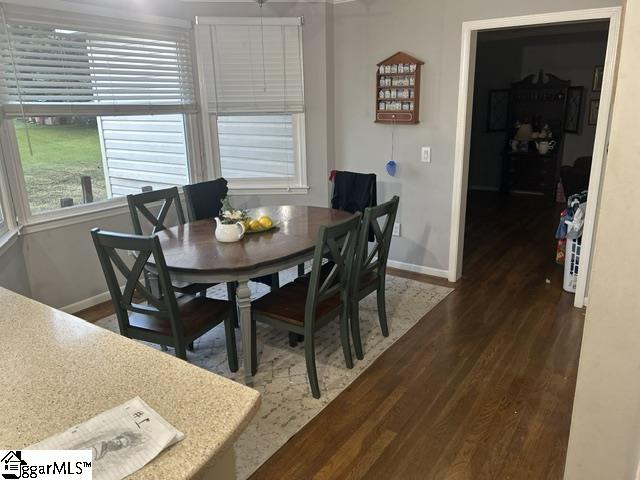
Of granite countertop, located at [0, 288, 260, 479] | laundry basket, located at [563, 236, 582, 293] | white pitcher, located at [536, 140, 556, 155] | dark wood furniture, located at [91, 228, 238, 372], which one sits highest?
white pitcher, located at [536, 140, 556, 155]

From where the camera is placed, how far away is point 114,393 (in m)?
1.09

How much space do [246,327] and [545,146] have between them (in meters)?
6.54

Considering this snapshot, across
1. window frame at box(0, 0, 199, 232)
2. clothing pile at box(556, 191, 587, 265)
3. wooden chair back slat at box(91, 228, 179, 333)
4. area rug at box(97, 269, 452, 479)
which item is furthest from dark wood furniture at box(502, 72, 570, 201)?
wooden chair back slat at box(91, 228, 179, 333)

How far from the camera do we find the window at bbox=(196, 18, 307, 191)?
4.23m

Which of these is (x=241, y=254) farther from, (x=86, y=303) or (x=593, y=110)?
(x=593, y=110)

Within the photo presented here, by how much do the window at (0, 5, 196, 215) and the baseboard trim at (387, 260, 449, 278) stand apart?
2172 mm

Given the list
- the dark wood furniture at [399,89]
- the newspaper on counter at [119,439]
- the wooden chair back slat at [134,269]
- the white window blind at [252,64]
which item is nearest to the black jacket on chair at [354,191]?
the dark wood furniture at [399,89]

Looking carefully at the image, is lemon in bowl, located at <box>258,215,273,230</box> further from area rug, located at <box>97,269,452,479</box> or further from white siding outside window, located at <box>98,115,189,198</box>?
white siding outside window, located at <box>98,115,189,198</box>

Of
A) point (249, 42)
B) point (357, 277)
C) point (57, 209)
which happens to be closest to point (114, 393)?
point (357, 277)

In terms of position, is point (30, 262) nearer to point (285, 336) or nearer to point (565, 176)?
point (285, 336)

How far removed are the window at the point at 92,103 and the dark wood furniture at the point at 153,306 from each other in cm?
148

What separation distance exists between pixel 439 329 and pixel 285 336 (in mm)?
1083

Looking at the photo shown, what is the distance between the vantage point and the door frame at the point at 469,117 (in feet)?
10.2

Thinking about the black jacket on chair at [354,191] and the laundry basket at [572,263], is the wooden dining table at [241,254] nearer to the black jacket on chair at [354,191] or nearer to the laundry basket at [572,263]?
the black jacket on chair at [354,191]
